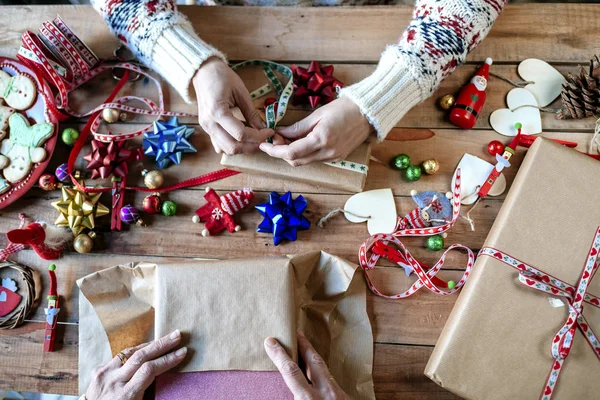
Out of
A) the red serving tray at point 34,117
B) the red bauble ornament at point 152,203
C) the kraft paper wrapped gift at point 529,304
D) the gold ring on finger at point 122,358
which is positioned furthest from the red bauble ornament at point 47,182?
the kraft paper wrapped gift at point 529,304

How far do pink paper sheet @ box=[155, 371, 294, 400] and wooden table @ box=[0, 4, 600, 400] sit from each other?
11.8 inches

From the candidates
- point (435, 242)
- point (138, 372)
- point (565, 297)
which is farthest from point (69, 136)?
point (565, 297)

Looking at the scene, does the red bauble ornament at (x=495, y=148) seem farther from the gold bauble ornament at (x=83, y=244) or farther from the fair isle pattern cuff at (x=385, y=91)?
the gold bauble ornament at (x=83, y=244)

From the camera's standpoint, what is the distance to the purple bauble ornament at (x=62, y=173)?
1.18m

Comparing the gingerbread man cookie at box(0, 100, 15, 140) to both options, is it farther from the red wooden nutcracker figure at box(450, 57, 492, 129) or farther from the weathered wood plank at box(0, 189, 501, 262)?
the red wooden nutcracker figure at box(450, 57, 492, 129)

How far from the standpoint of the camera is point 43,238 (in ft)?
3.68

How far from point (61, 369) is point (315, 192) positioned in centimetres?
78

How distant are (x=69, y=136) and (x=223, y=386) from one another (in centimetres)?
80

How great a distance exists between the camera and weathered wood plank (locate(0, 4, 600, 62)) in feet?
3.99

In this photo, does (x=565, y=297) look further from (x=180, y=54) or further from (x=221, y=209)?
(x=180, y=54)

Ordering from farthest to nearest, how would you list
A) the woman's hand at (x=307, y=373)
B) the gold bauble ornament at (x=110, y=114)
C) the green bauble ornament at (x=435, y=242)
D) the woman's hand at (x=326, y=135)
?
the gold bauble ornament at (x=110, y=114) → the green bauble ornament at (x=435, y=242) → the woman's hand at (x=326, y=135) → the woman's hand at (x=307, y=373)

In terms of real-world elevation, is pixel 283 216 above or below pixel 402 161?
below

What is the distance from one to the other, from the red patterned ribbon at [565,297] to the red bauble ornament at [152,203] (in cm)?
85

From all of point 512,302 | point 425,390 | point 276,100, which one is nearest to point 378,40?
point 276,100
